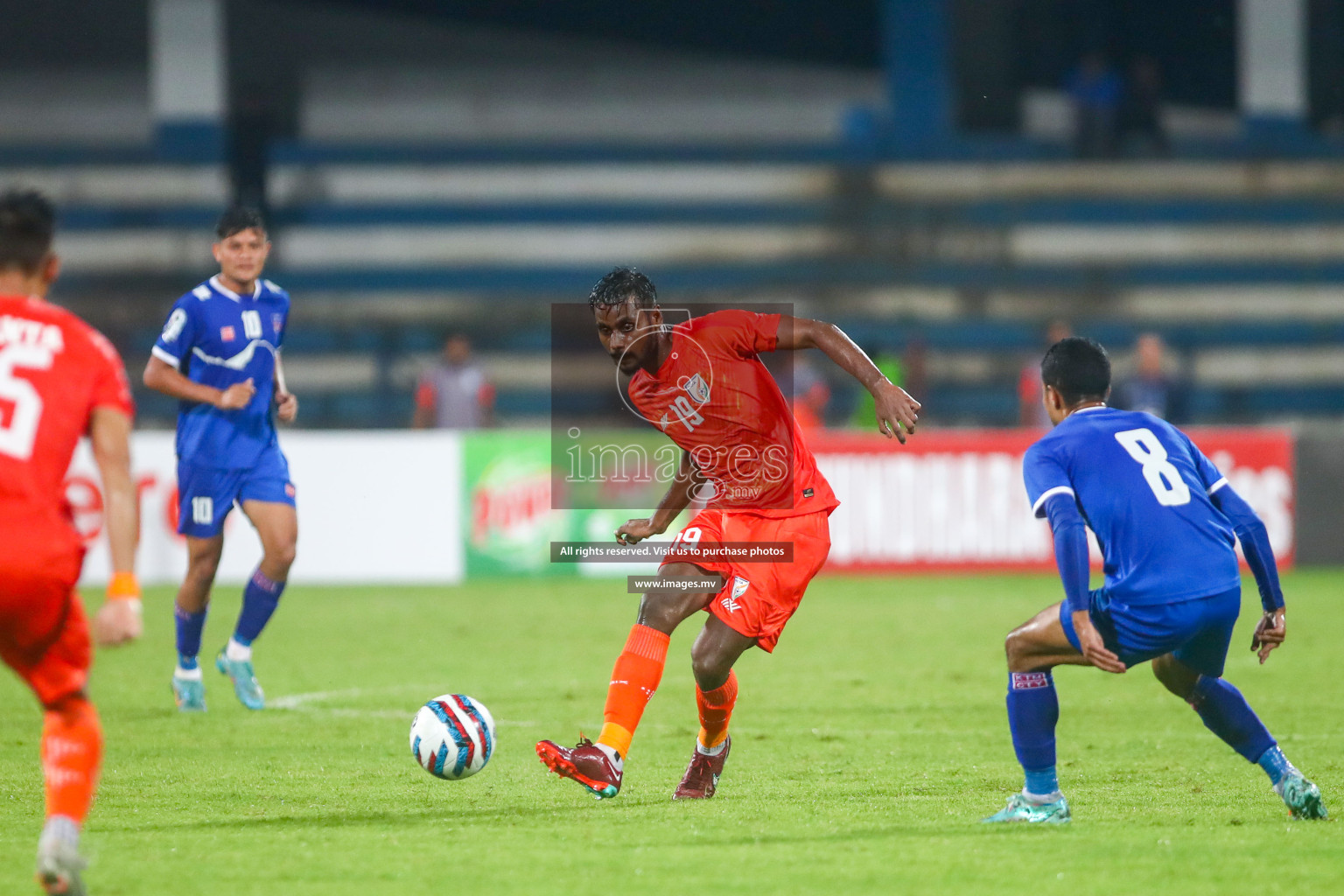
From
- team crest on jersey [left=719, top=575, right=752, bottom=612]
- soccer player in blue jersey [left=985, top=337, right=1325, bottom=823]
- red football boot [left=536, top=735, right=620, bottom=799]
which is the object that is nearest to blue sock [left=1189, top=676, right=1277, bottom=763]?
soccer player in blue jersey [left=985, top=337, right=1325, bottom=823]

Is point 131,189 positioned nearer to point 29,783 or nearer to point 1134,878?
point 29,783

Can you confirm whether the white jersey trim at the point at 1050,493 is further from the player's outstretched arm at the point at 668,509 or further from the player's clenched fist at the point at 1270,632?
the player's outstretched arm at the point at 668,509

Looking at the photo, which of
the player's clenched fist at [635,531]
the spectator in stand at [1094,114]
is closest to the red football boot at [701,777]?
the player's clenched fist at [635,531]

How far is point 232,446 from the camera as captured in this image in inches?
334

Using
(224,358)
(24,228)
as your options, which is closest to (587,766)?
(24,228)

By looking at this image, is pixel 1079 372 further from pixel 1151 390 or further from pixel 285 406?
pixel 1151 390

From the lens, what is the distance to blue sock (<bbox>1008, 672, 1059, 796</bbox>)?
5504 mm

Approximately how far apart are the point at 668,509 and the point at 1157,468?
80.4 inches

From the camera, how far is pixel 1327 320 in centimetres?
2272

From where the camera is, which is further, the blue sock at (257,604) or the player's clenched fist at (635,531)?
the blue sock at (257,604)

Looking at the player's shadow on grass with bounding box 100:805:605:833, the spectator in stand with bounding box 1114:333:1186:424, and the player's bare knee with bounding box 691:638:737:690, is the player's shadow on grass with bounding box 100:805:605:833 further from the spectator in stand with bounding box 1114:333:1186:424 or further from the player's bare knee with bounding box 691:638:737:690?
the spectator in stand with bounding box 1114:333:1186:424

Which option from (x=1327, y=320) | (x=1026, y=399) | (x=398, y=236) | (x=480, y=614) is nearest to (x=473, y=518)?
(x=480, y=614)

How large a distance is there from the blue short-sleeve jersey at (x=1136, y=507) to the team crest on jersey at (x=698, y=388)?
4.37 ft

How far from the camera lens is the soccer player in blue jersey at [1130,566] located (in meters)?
5.41
